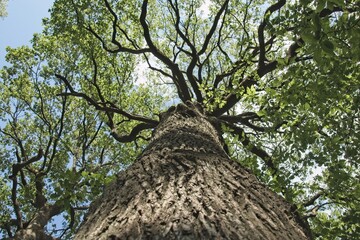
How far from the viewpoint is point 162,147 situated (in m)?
3.86

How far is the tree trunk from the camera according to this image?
5.94ft

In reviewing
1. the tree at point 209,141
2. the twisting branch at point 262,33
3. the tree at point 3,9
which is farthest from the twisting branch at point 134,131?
the tree at point 3,9

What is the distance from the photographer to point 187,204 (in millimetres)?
Result: 2111

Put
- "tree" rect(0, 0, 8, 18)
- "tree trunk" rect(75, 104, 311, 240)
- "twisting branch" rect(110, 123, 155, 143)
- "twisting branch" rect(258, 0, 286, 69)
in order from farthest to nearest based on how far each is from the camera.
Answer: "tree" rect(0, 0, 8, 18) < "twisting branch" rect(110, 123, 155, 143) < "twisting branch" rect(258, 0, 286, 69) < "tree trunk" rect(75, 104, 311, 240)

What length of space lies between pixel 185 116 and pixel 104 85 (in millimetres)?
8520

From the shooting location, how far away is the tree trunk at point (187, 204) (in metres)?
1.81

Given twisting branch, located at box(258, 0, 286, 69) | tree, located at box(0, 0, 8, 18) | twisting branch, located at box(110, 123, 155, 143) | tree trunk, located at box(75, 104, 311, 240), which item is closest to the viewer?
tree trunk, located at box(75, 104, 311, 240)

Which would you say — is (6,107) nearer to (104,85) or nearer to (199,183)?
(104,85)

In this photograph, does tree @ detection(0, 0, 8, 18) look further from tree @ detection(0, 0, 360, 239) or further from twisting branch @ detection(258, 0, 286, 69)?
twisting branch @ detection(258, 0, 286, 69)

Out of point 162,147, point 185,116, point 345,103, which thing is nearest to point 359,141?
point 345,103

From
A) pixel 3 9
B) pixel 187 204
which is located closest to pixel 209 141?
pixel 187 204

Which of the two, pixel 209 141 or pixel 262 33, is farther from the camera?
pixel 262 33

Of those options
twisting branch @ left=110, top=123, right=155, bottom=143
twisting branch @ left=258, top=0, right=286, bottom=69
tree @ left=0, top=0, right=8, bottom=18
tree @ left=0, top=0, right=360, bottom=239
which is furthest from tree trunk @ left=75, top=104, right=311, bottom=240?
tree @ left=0, top=0, right=8, bottom=18

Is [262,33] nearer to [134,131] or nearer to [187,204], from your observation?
[134,131]
